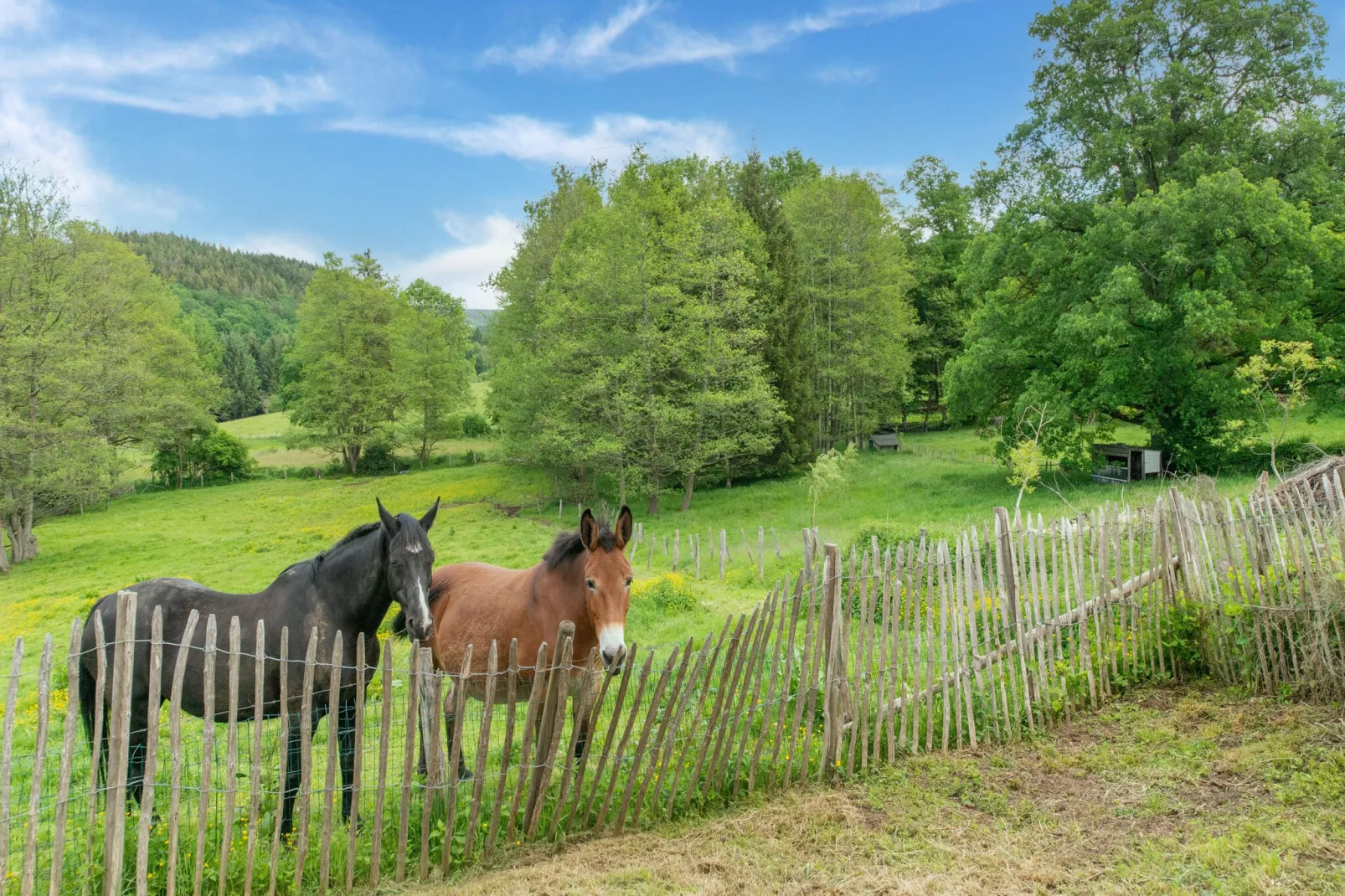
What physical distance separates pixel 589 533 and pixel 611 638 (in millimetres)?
805

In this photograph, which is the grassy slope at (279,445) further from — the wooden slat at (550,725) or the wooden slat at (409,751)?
the wooden slat at (409,751)

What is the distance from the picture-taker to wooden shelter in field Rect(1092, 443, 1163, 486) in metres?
23.8

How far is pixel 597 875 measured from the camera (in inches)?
168

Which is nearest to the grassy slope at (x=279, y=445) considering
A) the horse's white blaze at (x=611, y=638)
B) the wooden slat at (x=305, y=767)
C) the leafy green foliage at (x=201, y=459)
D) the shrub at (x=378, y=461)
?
the leafy green foliage at (x=201, y=459)

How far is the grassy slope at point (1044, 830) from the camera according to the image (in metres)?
4.10

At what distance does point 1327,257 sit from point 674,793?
83.5ft

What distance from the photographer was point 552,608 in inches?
216

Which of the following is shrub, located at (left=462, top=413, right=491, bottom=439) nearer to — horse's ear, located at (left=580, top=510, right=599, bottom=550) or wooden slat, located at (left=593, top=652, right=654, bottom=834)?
horse's ear, located at (left=580, top=510, right=599, bottom=550)

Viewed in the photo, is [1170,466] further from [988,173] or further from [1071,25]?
[1071,25]

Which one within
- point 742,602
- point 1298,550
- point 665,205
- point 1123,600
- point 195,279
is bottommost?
point 742,602

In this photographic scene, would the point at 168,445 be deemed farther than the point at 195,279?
No

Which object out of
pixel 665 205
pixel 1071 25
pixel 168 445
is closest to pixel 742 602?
pixel 665 205

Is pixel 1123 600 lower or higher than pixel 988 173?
lower

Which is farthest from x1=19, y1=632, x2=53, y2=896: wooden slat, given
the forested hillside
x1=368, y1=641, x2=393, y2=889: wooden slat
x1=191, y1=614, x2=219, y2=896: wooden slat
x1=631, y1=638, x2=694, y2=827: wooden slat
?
the forested hillside
